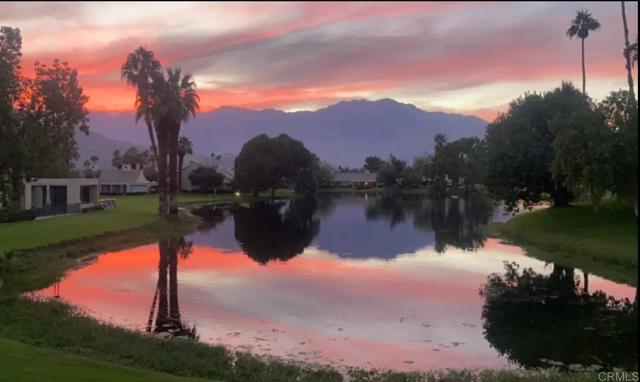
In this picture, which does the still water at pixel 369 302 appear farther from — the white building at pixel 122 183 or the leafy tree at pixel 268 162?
the leafy tree at pixel 268 162

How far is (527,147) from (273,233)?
930 inches

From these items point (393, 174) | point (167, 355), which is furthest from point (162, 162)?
point (393, 174)

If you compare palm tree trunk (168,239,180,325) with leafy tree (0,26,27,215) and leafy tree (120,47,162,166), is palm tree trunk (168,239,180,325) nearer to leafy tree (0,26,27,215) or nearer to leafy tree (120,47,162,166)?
leafy tree (0,26,27,215)

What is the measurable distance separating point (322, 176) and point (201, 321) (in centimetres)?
15866

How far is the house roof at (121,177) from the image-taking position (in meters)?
119

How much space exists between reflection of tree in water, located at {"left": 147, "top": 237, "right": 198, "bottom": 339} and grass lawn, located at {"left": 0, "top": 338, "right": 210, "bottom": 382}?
18.7 ft

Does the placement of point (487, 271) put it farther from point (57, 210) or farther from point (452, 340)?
point (57, 210)

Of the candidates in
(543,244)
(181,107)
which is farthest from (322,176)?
(543,244)

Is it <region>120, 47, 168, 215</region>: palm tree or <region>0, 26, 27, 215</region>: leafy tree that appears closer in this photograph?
<region>0, 26, 27, 215</region>: leafy tree

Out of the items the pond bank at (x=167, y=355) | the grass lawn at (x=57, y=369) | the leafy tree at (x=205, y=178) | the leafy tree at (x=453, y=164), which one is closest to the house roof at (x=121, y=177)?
the leafy tree at (x=205, y=178)

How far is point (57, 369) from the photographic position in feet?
44.3

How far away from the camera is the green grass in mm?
33906

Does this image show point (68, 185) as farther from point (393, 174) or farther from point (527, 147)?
point (393, 174)

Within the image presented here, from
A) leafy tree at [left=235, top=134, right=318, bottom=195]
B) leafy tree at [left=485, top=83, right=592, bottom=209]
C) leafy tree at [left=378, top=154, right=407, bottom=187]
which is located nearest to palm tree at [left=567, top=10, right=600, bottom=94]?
leafy tree at [left=485, top=83, right=592, bottom=209]
